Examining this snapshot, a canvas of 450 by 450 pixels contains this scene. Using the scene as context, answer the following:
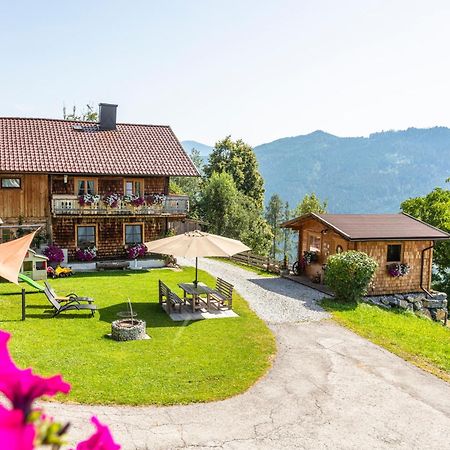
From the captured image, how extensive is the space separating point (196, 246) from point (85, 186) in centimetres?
1195

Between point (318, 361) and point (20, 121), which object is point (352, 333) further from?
point (20, 121)

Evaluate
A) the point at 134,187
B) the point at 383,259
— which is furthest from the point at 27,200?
the point at 383,259

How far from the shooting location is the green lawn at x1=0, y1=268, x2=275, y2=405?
35.6 feet

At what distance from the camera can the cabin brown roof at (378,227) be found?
22453 millimetres

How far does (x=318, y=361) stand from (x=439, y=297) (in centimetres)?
1273

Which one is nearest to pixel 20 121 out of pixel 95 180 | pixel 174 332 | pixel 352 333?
pixel 95 180

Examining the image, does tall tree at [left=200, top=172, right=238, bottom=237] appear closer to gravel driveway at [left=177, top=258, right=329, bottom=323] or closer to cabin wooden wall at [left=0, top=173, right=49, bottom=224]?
gravel driveway at [left=177, top=258, right=329, bottom=323]

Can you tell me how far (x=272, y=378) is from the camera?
12039 mm

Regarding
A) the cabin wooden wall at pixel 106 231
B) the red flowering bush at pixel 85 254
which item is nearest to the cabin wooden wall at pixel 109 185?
the cabin wooden wall at pixel 106 231

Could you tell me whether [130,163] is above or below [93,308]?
above

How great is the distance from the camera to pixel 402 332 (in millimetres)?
17078

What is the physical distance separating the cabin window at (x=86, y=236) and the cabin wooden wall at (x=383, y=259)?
11.5 m

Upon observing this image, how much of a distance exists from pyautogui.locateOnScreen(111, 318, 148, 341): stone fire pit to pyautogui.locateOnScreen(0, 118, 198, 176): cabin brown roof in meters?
13.8

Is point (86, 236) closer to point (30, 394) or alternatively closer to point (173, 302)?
point (173, 302)
